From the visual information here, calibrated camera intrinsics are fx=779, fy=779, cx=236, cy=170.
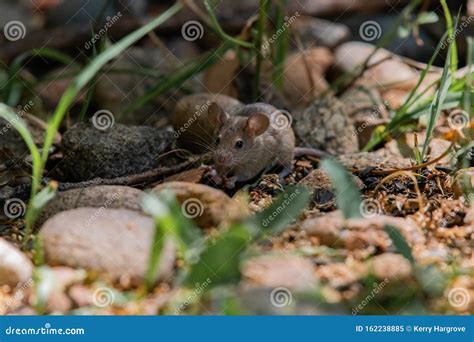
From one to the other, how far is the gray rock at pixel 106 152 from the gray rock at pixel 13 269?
128 cm

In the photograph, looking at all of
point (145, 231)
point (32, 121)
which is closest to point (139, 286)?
point (145, 231)

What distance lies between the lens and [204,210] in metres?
3.43

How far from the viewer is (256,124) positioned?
181 inches

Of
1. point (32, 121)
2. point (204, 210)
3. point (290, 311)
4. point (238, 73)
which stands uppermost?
A: point (238, 73)

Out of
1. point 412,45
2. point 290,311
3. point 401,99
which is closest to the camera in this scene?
point 290,311

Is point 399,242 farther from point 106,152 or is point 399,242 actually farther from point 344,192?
point 106,152

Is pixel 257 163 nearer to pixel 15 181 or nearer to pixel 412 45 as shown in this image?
pixel 15 181

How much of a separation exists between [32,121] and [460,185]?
2.73 meters

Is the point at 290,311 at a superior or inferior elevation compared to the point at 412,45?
inferior
